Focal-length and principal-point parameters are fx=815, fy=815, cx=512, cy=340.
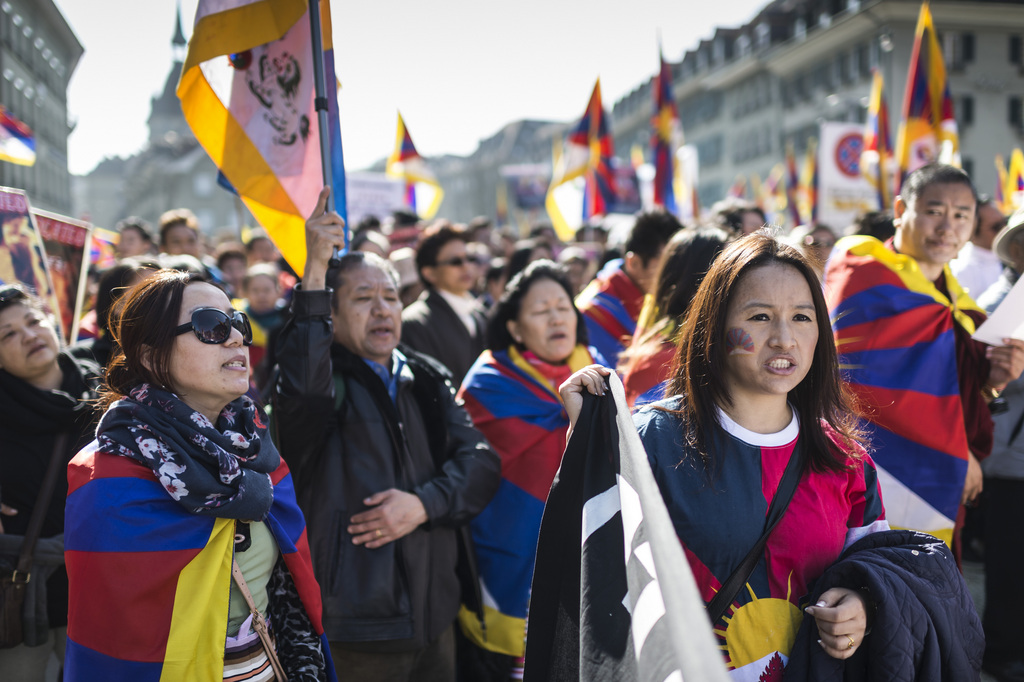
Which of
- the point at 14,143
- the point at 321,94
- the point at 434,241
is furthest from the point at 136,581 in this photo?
the point at 14,143

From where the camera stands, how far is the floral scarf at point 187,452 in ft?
6.68

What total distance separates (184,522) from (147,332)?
1.74 feet

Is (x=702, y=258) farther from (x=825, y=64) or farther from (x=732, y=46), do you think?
(x=732, y=46)

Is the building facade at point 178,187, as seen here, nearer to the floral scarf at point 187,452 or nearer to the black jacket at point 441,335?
the black jacket at point 441,335

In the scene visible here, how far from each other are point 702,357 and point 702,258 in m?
1.33

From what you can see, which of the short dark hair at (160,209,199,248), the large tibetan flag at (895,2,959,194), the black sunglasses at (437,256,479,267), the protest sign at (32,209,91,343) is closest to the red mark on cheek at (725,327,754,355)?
the black sunglasses at (437,256,479,267)

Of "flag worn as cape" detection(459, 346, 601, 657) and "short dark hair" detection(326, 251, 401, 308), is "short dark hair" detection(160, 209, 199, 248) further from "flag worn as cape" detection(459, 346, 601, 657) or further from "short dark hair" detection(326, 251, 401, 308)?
"flag worn as cape" detection(459, 346, 601, 657)

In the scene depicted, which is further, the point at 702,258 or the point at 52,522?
the point at 702,258

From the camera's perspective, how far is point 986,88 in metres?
32.7

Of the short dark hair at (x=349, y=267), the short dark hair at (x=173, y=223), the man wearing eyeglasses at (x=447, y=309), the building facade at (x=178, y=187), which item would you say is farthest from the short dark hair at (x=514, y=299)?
the building facade at (x=178, y=187)

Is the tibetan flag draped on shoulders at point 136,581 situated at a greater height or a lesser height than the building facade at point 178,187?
lesser

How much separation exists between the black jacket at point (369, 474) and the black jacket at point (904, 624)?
4.61ft

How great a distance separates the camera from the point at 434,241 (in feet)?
17.8

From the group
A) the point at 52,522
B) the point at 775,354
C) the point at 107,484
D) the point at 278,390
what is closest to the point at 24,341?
the point at 52,522
